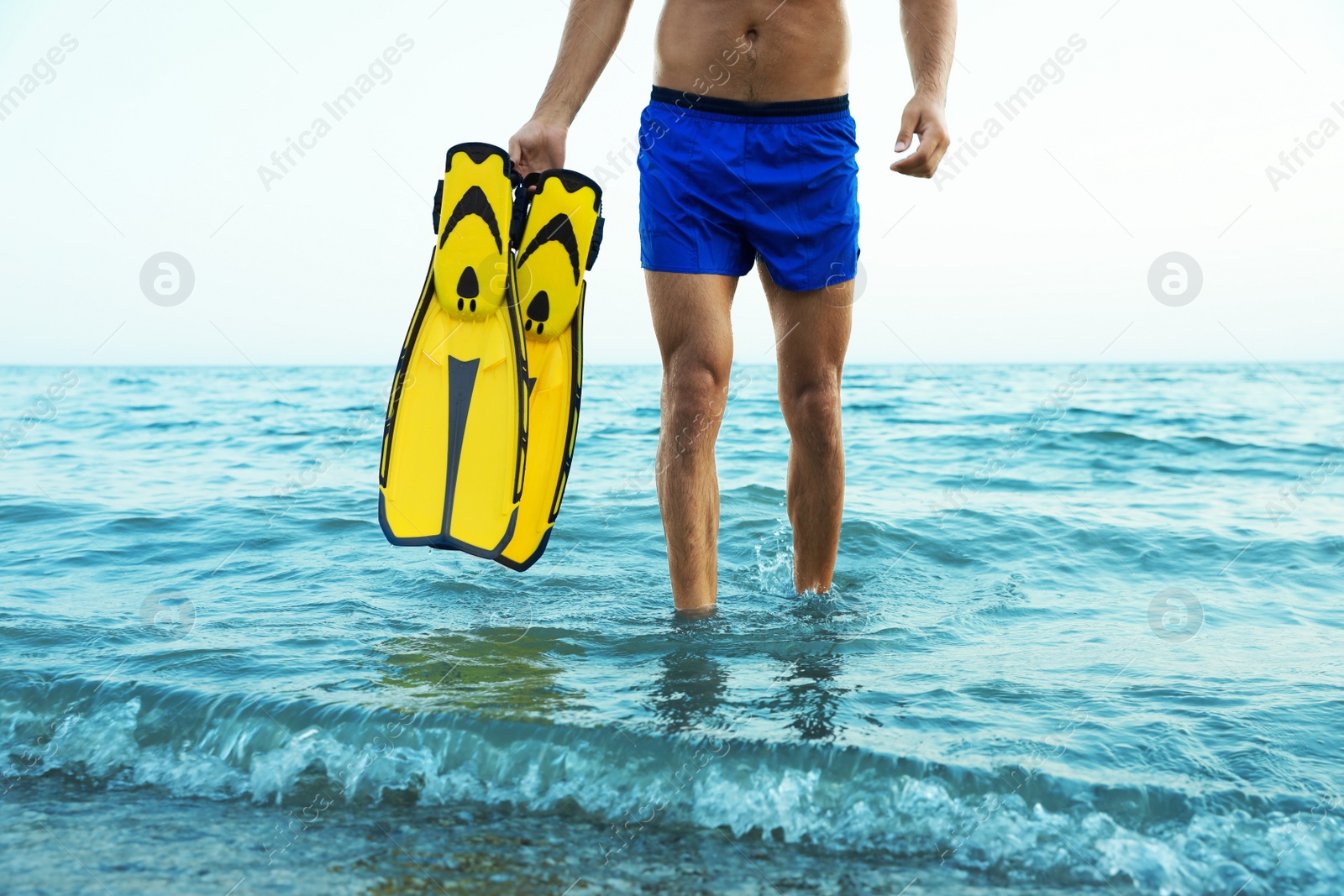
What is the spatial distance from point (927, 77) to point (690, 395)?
3.05 feet

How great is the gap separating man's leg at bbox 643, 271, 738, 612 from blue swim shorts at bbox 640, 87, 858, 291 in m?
0.05

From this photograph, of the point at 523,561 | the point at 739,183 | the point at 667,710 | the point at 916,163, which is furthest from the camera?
the point at 523,561

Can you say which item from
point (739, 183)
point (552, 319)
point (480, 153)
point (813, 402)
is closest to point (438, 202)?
point (480, 153)

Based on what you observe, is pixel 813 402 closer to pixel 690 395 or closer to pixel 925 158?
pixel 690 395

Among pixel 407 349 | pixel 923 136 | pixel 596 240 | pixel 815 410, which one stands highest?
pixel 923 136

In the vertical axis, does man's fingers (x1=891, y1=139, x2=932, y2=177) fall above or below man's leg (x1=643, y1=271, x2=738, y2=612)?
above

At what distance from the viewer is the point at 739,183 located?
2.18 meters

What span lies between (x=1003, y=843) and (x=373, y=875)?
92 cm

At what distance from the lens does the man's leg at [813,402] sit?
235 centimetres

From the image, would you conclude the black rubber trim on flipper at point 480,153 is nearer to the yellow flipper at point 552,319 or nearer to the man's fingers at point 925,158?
the yellow flipper at point 552,319

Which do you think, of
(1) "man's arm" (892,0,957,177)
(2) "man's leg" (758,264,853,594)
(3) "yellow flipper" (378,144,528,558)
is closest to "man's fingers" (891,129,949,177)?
(1) "man's arm" (892,0,957,177)

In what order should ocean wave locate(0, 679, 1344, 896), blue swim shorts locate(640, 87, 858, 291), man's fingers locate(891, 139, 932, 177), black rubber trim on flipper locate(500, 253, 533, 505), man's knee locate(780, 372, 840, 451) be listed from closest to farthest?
ocean wave locate(0, 679, 1344, 896), man's fingers locate(891, 139, 932, 177), blue swim shorts locate(640, 87, 858, 291), black rubber trim on flipper locate(500, 253, 533, 505), man's knee locate(780, 372, 840, 451)

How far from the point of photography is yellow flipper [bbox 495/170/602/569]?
244 centimetres

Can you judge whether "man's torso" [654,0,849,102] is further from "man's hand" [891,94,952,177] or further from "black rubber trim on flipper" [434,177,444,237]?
"black rubber trim on flipper" [434,177,444,237]
